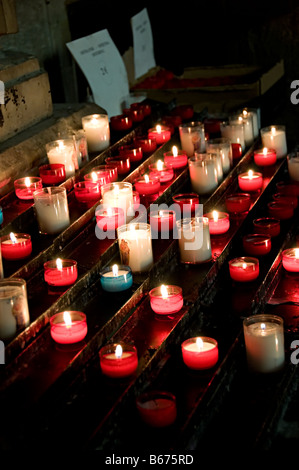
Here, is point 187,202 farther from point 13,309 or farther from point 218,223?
point 13,309

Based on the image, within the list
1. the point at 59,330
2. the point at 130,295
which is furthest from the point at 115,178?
the point at 59,330

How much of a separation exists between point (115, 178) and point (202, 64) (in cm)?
381

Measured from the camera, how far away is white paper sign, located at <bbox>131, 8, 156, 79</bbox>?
7.18 metres

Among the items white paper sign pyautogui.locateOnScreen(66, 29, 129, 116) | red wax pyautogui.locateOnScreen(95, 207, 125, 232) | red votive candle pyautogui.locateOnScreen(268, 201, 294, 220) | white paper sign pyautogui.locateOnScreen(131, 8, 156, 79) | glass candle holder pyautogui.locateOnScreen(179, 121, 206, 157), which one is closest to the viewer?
red wax pyautogui.locateOnScreen(95, 207, 125, 232)

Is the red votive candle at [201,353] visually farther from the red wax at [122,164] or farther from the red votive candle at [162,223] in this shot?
the red wax at [122,164]

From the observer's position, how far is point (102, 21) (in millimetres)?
6719

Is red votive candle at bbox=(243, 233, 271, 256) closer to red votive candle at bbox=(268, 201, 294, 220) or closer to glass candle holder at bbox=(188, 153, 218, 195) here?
red votive candle at bbox=(268, 201, 294, 220)

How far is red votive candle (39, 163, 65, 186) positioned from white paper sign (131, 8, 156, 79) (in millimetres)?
2994

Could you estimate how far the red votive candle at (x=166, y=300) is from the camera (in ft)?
11.6

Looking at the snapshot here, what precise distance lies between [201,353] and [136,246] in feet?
2.48

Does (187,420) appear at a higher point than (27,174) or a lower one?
lower

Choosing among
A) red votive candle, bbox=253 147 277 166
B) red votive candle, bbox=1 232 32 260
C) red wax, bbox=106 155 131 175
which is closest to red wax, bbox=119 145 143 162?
red wax, bbox=106 155 131 175
